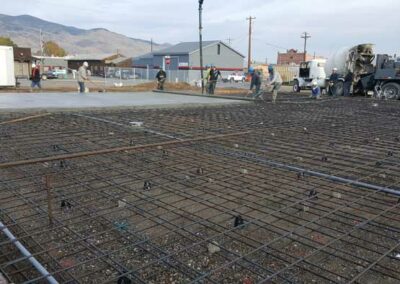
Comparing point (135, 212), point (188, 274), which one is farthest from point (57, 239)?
point (188, 274)

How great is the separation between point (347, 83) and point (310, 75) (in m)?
4.99

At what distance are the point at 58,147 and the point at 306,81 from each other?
800 inches

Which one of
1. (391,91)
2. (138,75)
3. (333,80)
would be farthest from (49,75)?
(391,91)

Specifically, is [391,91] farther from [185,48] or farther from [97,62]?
[97,62]

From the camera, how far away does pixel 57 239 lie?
2652 millimetres

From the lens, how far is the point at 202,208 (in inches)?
131

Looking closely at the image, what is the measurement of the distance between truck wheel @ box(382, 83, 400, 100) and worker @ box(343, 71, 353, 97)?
153 centimetres

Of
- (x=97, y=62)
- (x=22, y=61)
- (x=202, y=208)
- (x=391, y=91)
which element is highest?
(x=97, y=62)

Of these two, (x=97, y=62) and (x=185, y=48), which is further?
(x=97, y=62)

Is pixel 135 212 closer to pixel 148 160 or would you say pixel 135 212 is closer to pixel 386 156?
pixel 148 160

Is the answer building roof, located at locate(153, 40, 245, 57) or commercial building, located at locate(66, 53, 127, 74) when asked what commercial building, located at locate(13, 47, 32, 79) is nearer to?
building roof, located at locate(153, 40, 245, 57)

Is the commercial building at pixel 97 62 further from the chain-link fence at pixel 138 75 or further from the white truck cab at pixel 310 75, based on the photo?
the white truck cab at pixel 310 75

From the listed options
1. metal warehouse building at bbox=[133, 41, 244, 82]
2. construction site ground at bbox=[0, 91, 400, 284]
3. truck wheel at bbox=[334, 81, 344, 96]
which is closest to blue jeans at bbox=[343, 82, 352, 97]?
truck wheel at bbox=[334, 81, 344, 96]

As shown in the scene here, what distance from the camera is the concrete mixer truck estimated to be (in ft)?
56.6
